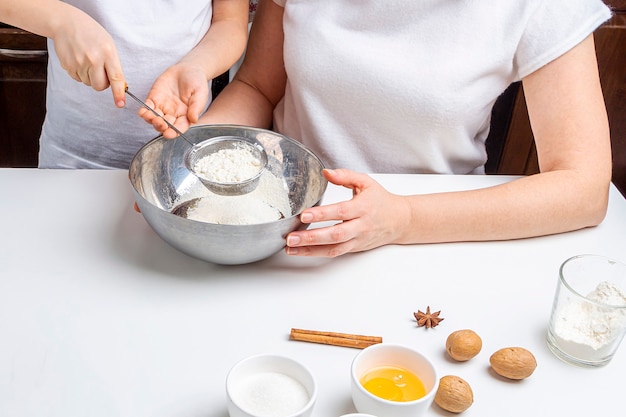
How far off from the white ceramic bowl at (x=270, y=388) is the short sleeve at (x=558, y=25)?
80 centimetres

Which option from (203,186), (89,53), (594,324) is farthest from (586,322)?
(89,53)

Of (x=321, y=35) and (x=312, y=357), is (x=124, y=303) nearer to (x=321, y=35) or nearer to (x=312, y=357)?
(x=312, y=357)

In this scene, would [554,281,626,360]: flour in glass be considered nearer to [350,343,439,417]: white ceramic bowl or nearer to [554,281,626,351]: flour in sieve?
[554,281,626,351]: flour in sieve

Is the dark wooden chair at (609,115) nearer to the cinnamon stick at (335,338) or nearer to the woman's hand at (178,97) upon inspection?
the woman's hand at (178,97)

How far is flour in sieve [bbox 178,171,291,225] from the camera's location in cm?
111

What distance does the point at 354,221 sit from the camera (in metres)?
1.07

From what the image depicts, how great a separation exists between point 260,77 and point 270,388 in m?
0.94

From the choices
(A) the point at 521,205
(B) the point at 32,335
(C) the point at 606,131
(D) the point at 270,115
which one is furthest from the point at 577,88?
(B) the point at 32,335

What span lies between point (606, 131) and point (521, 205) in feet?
0.80

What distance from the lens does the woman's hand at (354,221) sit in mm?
1032

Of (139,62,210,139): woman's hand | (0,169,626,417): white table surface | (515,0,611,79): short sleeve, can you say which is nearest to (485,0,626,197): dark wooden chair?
(515,0,611,79): short sleeve

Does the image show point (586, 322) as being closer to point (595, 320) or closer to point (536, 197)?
point (595, 320)

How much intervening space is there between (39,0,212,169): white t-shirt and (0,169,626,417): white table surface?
226 millimetres

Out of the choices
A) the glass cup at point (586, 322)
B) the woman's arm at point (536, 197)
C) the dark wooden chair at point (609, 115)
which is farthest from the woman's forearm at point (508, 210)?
the dark wooden chair at point (609, 115)
